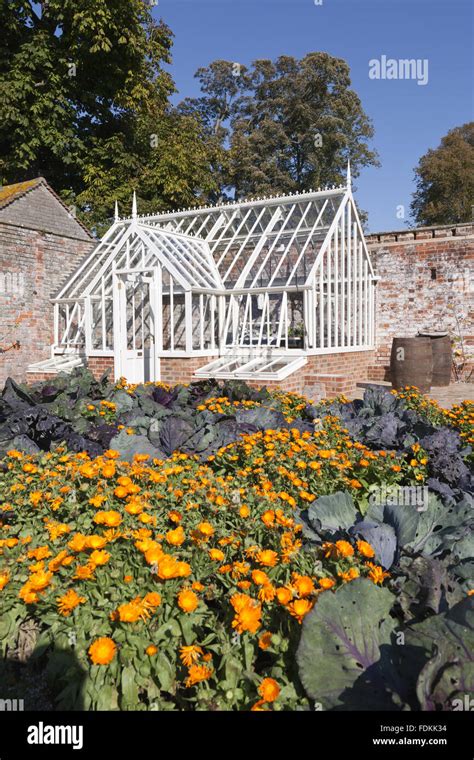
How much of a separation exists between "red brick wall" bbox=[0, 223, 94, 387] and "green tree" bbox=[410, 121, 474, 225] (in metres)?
22.7

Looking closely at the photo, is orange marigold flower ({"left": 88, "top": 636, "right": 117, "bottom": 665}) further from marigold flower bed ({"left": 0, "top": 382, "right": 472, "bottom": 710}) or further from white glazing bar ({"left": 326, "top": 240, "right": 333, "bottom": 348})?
white glazing bar ({"left": 326, "top": 240, "right": 333, "bottom": 348})

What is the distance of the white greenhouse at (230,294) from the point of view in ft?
34.9

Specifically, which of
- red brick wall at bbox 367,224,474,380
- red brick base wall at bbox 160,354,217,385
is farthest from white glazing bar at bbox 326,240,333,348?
red brick base wall at bbox 160,354,217,385

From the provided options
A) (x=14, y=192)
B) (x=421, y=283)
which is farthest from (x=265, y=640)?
(x=14, y=192)

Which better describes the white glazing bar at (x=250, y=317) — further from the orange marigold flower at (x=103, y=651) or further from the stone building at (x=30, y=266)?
the orange marigold flower at (x=103, y=651)

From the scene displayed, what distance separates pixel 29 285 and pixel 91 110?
11234mm

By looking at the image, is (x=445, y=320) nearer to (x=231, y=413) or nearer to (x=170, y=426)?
(x=231, y=413)

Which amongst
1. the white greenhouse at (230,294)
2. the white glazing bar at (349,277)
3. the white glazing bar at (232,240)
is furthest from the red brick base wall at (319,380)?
the white glazing bar at (232,240)

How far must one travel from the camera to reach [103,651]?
158 centimetres

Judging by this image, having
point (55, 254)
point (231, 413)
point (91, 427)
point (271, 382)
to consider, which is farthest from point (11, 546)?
point (55, 254)

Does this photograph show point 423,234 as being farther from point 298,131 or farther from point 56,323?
point 298,131

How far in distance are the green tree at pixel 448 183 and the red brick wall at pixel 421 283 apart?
16.6 m

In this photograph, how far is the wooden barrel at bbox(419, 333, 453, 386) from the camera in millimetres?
11930
